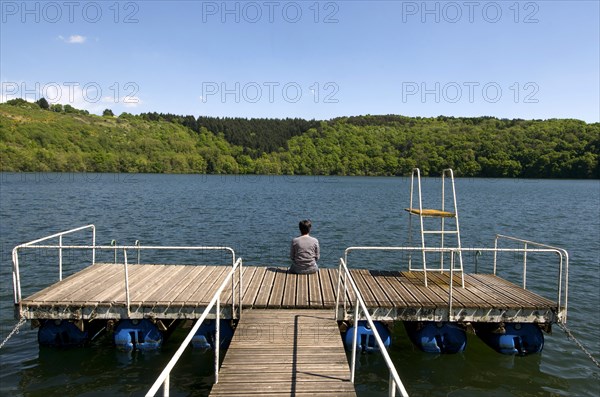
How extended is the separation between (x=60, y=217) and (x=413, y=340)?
34077 millimetres

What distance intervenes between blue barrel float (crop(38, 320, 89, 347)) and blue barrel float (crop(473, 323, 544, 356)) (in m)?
9.63

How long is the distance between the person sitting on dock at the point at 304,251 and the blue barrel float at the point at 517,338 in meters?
4.71

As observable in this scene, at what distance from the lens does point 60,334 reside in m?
9.27

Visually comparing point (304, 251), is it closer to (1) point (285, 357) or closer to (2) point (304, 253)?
(2) point (304, 253)

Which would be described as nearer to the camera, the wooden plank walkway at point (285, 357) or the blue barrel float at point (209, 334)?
the wooden plank walkway at point (285, 357)

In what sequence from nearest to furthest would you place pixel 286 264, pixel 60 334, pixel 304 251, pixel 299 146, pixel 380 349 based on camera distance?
pixel 380 349, pixel 60 334, pixel 304 251, pixel 286 264, pixel 299 146

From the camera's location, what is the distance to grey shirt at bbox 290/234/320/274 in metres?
10.9

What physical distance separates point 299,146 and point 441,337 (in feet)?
566

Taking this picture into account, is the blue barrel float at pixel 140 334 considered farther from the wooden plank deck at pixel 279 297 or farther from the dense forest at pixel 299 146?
the dense forest at pixel 299 146

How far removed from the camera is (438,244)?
26.3m

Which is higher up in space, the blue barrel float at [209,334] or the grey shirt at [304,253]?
the grey shirt at [304,253]

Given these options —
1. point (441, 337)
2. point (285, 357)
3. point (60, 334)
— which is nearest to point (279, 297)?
point (285, 357)

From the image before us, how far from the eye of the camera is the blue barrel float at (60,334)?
365 inches

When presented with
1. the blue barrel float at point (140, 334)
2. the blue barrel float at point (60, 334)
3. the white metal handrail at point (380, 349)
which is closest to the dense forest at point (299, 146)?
the blue barrel float at point (60, 334)
